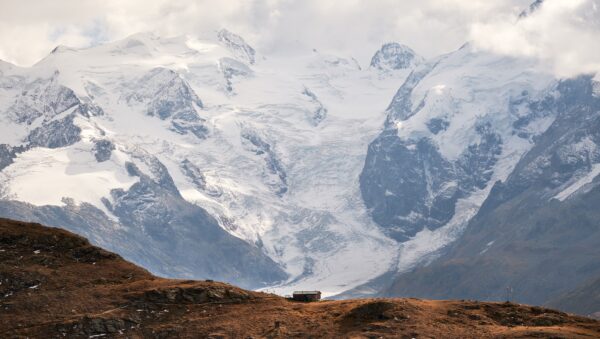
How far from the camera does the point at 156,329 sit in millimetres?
151875

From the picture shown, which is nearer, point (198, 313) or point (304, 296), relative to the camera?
point (198, 313)

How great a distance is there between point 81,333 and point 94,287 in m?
13.8

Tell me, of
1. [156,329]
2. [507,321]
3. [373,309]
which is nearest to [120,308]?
[156,329]

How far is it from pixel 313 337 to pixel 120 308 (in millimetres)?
22358

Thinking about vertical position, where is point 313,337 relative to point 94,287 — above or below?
below

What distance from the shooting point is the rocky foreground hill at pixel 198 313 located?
149500mm

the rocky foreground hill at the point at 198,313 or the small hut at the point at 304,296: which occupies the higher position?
the small hut at the point at 304,296

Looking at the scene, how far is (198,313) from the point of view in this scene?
156500 millimetres

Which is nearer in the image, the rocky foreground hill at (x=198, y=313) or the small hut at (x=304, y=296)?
the rocky foreground hill at (x=198, y=313)

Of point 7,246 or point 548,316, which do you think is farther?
point 7,246

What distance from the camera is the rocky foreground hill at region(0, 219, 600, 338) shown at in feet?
490

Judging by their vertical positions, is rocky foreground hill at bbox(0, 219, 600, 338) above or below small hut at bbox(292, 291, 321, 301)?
below

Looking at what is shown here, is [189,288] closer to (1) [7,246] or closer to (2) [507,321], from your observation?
(1) [7,246]

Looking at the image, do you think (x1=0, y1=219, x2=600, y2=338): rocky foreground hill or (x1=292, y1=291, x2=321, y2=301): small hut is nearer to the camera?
(x1=0, y1=219, x2=600, y2=338): rocky foreground hill
